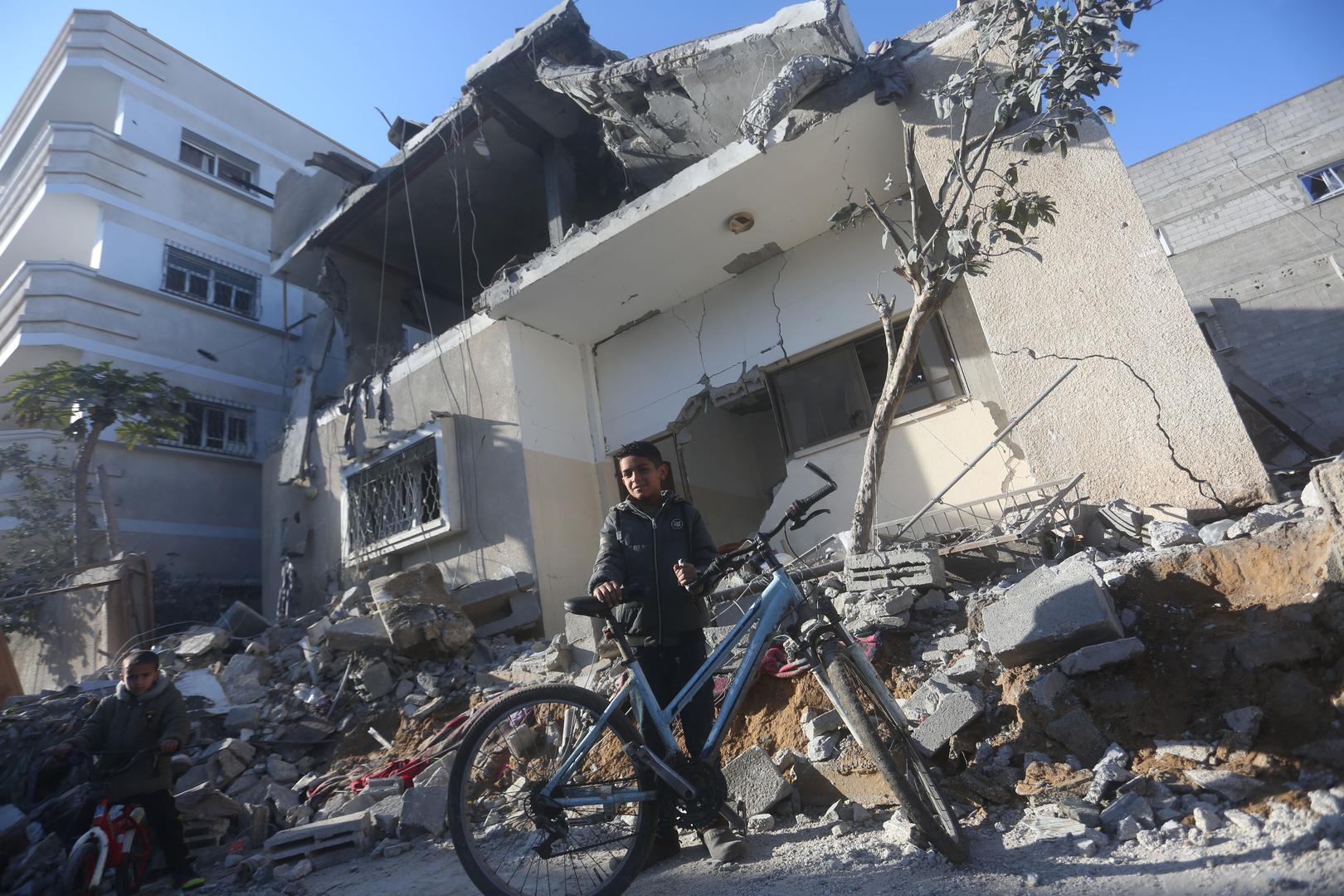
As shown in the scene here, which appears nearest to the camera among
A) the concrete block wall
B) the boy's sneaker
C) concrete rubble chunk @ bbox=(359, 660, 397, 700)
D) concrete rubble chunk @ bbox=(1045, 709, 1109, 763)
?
the boy's sneaker

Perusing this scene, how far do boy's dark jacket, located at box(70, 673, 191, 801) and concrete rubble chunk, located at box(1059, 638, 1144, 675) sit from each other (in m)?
4.68

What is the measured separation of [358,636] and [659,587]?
4454mm

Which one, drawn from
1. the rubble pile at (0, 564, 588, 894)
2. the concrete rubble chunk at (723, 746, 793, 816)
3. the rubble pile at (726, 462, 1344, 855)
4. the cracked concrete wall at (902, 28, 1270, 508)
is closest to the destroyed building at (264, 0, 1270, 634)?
the cracked concrete wall at (902, 28, 1270, 508)

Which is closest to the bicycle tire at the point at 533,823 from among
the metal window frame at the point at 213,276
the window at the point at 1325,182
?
the metal window frame at the point at 213,276

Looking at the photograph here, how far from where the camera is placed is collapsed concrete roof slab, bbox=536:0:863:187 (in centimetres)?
585

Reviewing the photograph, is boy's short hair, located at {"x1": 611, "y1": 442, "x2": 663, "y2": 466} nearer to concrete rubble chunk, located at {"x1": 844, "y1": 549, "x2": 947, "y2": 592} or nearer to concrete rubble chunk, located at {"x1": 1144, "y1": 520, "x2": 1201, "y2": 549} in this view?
concrete rubble chunk, located at {"x1": 844, "y1": 549, "x2": 947, "y2": 592}

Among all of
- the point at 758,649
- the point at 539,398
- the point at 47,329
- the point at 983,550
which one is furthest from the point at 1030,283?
the point at 47,329

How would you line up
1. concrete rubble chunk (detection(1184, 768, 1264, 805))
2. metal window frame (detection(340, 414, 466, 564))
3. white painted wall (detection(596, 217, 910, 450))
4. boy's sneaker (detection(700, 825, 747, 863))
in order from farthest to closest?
1. metal window frame (detection(340, 414, 466, 564))
2. white painted wall (detection(596, 217, 910, 450))
3. boy's sneaker (detection(700, 825, 747, 863))
4. concrete rubble chunk (detection(1184, 768, 1264, 805))

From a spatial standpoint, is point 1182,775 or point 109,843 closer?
point 1182,775

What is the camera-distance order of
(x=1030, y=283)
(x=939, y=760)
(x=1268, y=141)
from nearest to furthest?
1. (x=939, y=760)
2. (x=1030, y=283)
3. (x=1268, y=141)

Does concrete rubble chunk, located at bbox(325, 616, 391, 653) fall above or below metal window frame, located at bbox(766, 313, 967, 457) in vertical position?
below

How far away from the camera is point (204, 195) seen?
1405 centimetres

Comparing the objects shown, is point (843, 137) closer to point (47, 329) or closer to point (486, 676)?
point (486, 676)

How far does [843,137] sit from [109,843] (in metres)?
7.27
